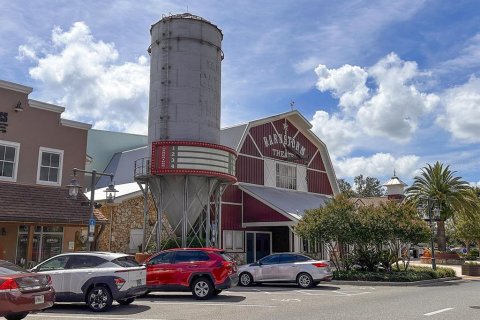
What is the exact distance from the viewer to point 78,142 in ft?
74.3

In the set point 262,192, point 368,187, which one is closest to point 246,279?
point 262,192

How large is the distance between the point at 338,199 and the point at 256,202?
7.06 metres

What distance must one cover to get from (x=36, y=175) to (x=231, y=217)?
12578 millimetres

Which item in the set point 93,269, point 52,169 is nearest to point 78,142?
point 52,169

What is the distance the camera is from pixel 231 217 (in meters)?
30.2

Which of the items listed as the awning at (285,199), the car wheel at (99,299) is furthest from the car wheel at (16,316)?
the awning at (285,199)

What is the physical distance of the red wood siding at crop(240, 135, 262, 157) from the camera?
103ft

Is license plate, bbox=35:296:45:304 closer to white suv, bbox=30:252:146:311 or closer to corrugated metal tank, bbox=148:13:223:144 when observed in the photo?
white suv, bbox=30:252:146:311

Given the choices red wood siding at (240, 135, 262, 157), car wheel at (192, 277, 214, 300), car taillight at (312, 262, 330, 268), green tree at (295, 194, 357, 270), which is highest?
red wood siding at (240, 135, 262, 157)

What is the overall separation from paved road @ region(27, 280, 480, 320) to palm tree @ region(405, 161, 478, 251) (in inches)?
913


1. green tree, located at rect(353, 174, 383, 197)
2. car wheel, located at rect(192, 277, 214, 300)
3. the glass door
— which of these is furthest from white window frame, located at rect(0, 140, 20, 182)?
green tree, located at rect(353, 174, 383, 197)

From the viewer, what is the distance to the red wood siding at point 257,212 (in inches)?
1152

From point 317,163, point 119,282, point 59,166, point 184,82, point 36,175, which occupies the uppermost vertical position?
point 184,82

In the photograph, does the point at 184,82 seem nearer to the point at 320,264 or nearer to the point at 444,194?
the point at 320,264
